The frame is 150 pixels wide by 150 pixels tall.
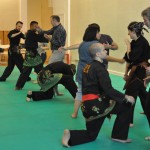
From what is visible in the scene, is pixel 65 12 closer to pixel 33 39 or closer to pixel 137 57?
pixel 33 39

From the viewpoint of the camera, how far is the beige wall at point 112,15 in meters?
9.40

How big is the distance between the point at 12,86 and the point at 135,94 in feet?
14.5

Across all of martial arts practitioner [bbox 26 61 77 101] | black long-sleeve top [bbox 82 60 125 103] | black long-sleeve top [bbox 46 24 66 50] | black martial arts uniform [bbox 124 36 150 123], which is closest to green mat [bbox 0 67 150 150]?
martial arts practitioner [bbox 26 61 77 101]

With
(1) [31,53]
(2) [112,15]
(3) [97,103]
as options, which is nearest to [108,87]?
(3) [97,103]

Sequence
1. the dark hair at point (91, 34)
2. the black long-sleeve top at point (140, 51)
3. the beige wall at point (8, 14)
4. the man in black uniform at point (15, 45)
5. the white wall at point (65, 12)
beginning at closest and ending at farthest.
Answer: the black long-sleeve top at point (140, 51), the dark hair at point (91, 34), the man in black uniform at point (15, 45), the white wall at point (65, 12), the beige wall at point (8, 14)

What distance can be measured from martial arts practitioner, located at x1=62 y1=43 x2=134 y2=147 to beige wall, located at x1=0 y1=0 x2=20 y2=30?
42.7 feet

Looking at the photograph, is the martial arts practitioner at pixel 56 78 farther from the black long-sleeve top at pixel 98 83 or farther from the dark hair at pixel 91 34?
the black long-sleeve top at pixel 98 83

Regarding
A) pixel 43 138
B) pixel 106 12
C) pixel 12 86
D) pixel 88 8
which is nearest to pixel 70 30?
pixel 88 8

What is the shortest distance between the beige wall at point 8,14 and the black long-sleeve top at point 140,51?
41.4 ft

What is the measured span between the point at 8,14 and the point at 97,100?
528 inches

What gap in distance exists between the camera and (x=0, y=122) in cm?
470

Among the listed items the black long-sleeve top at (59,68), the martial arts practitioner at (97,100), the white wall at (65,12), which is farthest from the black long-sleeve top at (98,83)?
the white wall at (65,12)

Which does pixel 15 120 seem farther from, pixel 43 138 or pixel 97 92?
pixel 97 92

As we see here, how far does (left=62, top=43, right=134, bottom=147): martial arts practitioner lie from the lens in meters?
3.54
